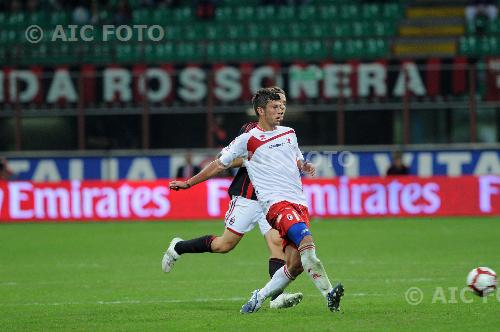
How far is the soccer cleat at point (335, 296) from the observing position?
362 inches

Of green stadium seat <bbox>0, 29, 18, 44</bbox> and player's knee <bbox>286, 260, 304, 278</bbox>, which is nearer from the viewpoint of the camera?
player's knee <bbox>286, 260, 304, 278</bbox>

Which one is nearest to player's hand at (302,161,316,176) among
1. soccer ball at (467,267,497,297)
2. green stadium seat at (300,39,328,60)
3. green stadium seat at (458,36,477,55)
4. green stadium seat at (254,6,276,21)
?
soccer ball at (467,267,497,297)

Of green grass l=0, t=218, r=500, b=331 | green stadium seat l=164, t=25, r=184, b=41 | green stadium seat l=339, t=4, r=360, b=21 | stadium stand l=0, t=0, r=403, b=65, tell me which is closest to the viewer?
green grass l=0, t=218, r=500, b=331

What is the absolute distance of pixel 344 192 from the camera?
74.3 feet

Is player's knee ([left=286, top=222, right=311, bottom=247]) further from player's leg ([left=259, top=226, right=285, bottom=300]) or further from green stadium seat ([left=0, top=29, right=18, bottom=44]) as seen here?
green stadium seat ([left=0, top=29, right=18, bottom=44])

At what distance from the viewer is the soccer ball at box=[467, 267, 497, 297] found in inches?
375

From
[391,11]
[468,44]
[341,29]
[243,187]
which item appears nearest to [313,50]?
[341,29]

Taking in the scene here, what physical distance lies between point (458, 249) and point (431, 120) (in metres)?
8.96

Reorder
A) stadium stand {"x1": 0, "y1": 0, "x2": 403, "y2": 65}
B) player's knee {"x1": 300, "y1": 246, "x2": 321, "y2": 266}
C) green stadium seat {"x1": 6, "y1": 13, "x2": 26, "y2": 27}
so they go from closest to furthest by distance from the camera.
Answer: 1. player's knee {"x1": 300, "y1": 246, "x2": 321, "y2": 266}
2. stadium stand {"x1": 0, "y1": 0, "x2": 403, "y2": 65}
3. green stadium seat {"x1": 6, "y1": 13, "x2": 26, "y2": 27}

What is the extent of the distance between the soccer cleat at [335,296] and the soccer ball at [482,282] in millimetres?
1210

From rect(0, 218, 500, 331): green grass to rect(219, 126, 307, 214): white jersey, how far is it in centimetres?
106

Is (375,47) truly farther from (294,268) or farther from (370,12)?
(294,268)

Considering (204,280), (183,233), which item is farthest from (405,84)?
(204,280)

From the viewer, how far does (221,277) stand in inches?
534
